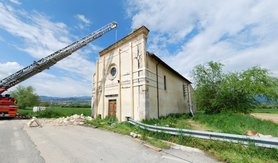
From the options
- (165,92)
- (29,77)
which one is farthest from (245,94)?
(29,77)

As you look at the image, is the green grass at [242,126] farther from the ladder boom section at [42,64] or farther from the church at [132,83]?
the ladder boom section at [42,64]

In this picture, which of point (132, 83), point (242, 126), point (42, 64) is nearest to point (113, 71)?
point (132, 83)

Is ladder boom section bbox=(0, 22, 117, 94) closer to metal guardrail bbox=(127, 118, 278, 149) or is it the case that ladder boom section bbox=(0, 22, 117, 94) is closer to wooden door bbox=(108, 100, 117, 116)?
wooden door bbox=(108, 100, 117, 116)

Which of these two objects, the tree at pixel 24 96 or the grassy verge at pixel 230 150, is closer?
the grassy verge at pixel 230 150

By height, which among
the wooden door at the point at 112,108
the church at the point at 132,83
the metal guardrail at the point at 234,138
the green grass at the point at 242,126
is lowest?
the green grass at the point at 242,126

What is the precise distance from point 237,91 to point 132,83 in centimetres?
1418

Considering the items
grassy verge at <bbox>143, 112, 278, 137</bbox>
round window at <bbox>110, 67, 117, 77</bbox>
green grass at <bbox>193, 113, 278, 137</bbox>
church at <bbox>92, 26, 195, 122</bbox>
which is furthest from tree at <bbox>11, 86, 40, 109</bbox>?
green grass at <bbox>193, 113, 278, 137</bbox>

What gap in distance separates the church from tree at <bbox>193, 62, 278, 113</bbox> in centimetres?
569

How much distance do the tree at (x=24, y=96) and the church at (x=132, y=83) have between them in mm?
41879

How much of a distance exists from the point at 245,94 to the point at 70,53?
21.8 meters

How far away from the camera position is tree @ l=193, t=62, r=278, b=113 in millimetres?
17938

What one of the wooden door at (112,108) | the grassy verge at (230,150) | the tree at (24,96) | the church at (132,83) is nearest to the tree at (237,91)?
the church at (132,83)

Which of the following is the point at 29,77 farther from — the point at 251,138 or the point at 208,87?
the point at 208,87

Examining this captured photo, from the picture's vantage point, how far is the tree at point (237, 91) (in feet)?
58.9
